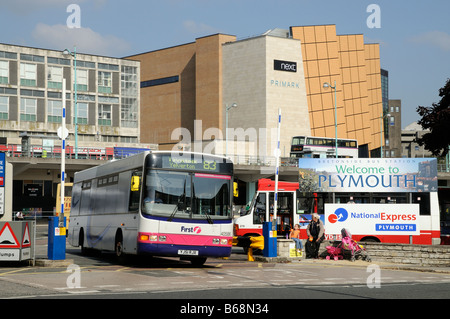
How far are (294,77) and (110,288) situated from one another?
287 ft

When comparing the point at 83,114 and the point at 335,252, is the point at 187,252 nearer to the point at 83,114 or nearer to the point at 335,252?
the point at 335,252

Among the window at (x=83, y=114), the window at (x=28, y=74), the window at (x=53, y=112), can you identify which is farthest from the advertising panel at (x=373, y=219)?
the window at (x=83, y=114)

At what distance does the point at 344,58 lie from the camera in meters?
105

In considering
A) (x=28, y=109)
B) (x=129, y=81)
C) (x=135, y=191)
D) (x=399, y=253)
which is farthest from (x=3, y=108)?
(x=399, y=253)

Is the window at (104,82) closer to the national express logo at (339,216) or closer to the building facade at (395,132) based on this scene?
the national express logo at (339,216)

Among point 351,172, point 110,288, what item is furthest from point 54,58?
point 110,288

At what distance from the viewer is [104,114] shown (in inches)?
3462

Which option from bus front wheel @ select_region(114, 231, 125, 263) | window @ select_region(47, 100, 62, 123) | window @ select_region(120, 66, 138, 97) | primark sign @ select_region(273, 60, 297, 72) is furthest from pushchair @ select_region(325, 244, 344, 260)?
primark sign @ select_region(273, 60, 297, 72)

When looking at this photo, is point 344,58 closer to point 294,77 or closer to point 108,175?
point 294,77

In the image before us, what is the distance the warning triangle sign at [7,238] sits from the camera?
59.8 feet

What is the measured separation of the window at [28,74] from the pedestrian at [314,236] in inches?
2538

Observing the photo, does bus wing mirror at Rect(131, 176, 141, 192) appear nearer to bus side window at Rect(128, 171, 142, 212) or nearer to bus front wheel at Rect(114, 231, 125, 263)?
bus side window at Rect(128, 171, 142, 212)

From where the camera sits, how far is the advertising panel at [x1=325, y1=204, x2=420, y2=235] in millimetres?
26812

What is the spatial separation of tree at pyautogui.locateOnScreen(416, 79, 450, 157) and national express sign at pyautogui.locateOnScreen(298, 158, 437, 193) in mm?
23697
